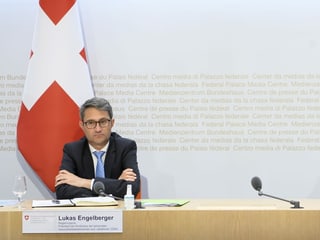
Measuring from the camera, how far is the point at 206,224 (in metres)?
2.80

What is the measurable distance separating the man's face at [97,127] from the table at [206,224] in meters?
1.42

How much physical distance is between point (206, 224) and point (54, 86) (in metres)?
2.38

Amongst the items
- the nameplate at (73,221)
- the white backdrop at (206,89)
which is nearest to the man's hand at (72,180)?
the nameplate at (73,221)

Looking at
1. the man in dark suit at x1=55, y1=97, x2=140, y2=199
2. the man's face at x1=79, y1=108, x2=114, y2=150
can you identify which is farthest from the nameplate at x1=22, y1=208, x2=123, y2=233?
the man's face at x1=79, y1=108, x2=114, y2=150

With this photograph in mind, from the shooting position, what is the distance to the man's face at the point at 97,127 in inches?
165

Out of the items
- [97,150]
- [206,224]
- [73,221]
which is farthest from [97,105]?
[206,224]

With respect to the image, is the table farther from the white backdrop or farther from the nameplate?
the white backdrop

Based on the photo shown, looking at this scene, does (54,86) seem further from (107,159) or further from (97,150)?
(107,159)

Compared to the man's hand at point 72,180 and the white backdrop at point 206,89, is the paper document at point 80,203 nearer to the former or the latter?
the man's hand at point 72,180

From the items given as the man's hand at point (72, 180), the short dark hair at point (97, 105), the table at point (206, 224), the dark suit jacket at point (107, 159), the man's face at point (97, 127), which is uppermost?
the short dark hair at point (97, 105)

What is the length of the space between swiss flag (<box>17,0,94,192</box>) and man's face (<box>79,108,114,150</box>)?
0.51 meters

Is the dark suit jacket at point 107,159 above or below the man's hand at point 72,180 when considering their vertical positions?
above

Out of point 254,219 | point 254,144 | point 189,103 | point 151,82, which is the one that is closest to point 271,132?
point 254,144

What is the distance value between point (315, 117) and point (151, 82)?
1.47 metres
